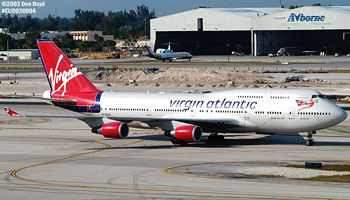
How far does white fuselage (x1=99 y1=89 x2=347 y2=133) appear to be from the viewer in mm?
→ 49125

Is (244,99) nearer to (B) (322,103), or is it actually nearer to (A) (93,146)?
(B) (322,103)

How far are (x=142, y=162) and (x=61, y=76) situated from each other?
1714 centimetres

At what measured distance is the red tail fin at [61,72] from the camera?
57125mm

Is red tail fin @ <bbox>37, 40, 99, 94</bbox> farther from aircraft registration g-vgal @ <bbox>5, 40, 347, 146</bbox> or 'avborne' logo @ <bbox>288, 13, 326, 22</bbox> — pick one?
'avborne' logo @ <bbox>288, 13, 326, 22</bbox>

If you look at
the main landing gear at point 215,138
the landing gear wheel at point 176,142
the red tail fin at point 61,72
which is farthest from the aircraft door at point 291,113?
the red tail fin at point 61,72

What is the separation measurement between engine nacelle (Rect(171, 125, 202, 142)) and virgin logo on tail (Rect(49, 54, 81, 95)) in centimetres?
1250

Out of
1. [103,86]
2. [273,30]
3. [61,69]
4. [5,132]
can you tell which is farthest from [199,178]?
[273,30]

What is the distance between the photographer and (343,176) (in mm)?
36812

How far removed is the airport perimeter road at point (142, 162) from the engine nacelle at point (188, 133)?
874 millimetres

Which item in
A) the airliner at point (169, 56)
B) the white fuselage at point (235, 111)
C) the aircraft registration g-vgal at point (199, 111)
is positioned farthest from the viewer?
the airliner at point (169, 56)

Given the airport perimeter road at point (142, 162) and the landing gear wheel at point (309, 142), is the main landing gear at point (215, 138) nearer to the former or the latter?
the airport perimeter road at point (142, 162)

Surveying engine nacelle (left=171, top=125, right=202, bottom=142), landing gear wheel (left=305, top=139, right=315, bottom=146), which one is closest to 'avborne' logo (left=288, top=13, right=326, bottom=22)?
landing gear wheel (left=305, top=139, right=315, bottom=146)

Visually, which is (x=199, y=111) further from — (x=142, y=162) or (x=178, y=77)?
(x=178, y=77)

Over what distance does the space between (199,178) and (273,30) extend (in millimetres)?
163486
